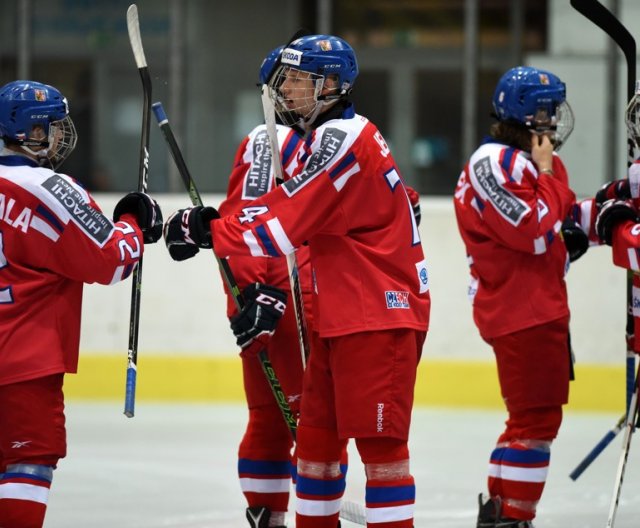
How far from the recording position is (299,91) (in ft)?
10.6

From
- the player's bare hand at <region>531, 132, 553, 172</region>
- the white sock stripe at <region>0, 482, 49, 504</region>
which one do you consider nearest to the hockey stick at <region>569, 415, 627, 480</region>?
the player's bare hand at <region>531, 132, 553, 172</region>

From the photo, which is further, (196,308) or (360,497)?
(196,308)

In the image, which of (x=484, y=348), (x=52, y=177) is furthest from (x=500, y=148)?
(x=484, y=348)

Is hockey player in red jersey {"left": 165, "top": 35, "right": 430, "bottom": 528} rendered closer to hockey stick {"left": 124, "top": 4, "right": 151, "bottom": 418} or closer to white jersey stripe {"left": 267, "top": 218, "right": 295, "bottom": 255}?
white jersey stripe {"left": 267, "top": 218, "right": 295, "bottom": 255}

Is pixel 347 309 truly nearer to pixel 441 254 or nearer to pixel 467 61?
pixel 441 254

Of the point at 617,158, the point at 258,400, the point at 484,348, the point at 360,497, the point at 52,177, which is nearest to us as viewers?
the point at 52,177

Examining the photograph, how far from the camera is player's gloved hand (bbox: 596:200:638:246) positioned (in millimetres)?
3709

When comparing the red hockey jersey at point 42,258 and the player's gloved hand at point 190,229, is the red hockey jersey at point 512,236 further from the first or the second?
the red hockey jersey at point 42,258

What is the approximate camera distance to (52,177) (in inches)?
125

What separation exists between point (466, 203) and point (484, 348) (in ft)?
8.27

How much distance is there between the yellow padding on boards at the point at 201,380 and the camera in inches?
253

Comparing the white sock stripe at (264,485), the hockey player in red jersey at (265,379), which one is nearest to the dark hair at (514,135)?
the hockey player in red jersey at (265,379)

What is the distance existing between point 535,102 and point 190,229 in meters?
1.19

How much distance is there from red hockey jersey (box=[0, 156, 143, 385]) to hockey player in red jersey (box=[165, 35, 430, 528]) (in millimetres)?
239
